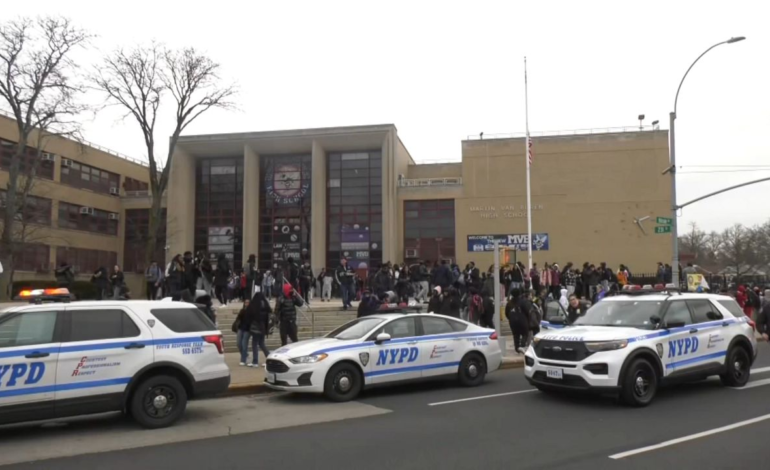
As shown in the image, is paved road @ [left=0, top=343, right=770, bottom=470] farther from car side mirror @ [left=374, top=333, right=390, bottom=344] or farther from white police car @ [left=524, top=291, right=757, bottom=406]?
car side mirror @ [left=374, top=333, right=390, bottom=344]

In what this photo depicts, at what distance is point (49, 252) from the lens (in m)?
40.8

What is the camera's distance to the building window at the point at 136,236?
4419cm

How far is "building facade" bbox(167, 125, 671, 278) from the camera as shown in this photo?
116 ft

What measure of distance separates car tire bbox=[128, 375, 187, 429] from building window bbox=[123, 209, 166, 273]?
37.3 metres

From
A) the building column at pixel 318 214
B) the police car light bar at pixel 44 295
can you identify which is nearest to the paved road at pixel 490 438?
the police car light bar at pixel 44 295

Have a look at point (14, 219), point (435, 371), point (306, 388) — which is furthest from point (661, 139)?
point (14, 219)

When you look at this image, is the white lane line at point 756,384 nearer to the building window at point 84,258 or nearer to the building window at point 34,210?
the building window at point 34,210

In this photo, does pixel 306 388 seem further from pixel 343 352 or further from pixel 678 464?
pixel 678 464

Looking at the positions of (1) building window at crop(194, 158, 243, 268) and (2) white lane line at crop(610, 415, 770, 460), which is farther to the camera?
(1) building window at crop(194, 158, 243, 268)

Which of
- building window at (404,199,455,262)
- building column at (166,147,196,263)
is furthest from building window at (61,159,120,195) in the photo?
building window at (404,199,455,262)

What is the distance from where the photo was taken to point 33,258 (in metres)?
39.6

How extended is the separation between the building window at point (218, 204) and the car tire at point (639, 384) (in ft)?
109

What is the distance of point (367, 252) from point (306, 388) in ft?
91.6

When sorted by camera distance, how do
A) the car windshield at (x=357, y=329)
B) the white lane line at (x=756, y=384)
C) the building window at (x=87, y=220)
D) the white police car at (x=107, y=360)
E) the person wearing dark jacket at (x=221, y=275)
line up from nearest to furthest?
the white police car at (x=107, y=360)
the white lane line at (x=756, y=384)
the car windshield at (x=357, y=329)
the person wearing dark jacket at (x=221, y=275)
the building window at (x=87, y=220)
